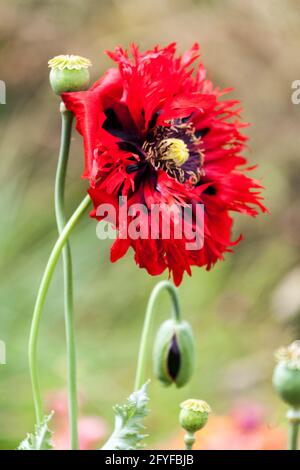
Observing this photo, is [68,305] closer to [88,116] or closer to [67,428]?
[88,116]

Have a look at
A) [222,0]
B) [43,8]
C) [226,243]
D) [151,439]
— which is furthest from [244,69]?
[226,243]

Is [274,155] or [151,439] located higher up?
[274,155]

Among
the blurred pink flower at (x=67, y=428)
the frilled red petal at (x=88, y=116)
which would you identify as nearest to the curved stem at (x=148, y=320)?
the frilled red petal at (x=88, y=116)

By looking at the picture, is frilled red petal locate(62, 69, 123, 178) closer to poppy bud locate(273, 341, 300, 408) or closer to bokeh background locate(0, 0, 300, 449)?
poppy bud locate(273, 341, 300, 408)

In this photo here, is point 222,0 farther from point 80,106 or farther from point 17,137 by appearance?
point 80,106

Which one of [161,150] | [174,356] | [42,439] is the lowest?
[42,439]

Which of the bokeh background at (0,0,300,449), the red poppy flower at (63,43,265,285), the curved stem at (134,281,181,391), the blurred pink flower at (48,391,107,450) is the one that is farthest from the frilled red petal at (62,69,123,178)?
the bokeh background at (0,0,300,449)

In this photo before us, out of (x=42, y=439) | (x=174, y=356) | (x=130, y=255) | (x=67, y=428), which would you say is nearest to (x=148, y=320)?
(x=174, y=356)
